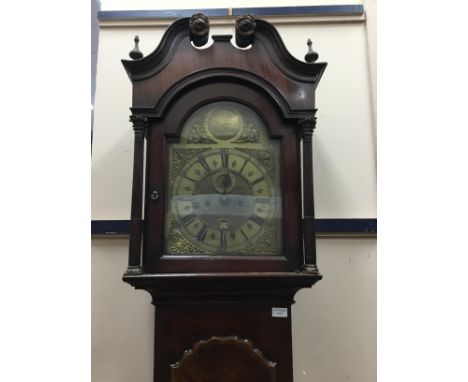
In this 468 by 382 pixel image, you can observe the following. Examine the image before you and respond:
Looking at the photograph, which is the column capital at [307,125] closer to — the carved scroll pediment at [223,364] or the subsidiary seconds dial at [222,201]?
the subsidiary seconds dial at [222,201]

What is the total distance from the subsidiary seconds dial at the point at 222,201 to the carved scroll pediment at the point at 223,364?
0.21 m

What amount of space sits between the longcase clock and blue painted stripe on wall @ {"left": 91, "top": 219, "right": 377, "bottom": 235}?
0.94ft

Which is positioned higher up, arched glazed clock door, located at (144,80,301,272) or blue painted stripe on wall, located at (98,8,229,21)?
blue painted stripe on wall, located at (98,8,229,21)

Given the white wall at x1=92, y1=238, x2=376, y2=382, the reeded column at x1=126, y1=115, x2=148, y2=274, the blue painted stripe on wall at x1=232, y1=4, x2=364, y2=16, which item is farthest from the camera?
the blue painted stripe on wall at x1=232, y1=4, x2=364, y2=16

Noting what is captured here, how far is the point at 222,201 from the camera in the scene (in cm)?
85

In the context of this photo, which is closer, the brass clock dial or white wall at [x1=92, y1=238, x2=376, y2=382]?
the brass clock dial

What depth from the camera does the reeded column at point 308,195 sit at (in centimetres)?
81

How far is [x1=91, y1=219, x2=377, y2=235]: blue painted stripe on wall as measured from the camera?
110 cm

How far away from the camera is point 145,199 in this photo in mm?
836

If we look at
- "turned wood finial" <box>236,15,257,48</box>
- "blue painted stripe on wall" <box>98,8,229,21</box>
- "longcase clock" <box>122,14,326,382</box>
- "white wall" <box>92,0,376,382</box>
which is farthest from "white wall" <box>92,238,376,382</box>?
"blue painted stripe on wall" <box>98,8,229,21</box>

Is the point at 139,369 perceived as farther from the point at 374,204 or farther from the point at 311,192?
the point at 374,204

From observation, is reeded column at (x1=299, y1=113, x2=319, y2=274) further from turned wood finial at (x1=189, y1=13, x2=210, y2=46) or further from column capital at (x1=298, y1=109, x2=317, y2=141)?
turned wood finial at (x1=189, y1=13, x2=210, y2=46)

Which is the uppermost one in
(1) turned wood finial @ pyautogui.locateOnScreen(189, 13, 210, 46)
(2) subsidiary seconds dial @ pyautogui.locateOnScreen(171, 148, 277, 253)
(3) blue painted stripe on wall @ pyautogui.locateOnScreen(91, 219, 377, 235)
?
(1) turned wood finial @ pyautogui.locateOnScreen(189, 13, 210, 46)

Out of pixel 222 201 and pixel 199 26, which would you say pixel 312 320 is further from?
pixel 199 26
